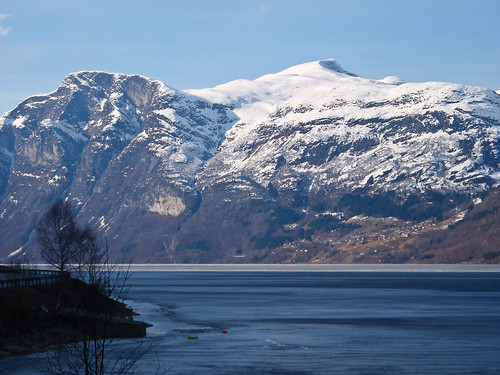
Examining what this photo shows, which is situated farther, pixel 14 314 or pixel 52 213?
pixel 52 213

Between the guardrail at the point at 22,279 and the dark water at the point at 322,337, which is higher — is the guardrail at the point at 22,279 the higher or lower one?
the higher one

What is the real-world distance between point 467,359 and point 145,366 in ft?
92.6

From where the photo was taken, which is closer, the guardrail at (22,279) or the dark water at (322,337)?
the dark water at (322,337)

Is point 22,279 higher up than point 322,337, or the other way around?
point 22,279

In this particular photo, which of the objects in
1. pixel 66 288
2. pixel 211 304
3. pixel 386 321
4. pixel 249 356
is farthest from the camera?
pixel 211 304

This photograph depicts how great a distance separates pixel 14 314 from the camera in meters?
86.7

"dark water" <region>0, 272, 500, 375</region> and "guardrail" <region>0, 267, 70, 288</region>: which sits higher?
"guardrail" <region>0, 267, 70, 288</region>

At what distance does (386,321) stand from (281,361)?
43.0 meters

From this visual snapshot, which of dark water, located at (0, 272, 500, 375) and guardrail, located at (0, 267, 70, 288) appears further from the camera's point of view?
guardrail, located at (0, 267, 70, 288)

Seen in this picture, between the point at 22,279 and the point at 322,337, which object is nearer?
the point at 322,337

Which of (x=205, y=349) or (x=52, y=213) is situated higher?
(x=52, y=213)

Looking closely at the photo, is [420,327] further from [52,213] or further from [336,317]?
[52,213]

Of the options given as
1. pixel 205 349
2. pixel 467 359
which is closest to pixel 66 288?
pixel 205 349

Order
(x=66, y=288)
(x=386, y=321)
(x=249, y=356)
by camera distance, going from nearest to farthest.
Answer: (x=249, y=356) < (x=386, y=321) < (x=66, y=288)
